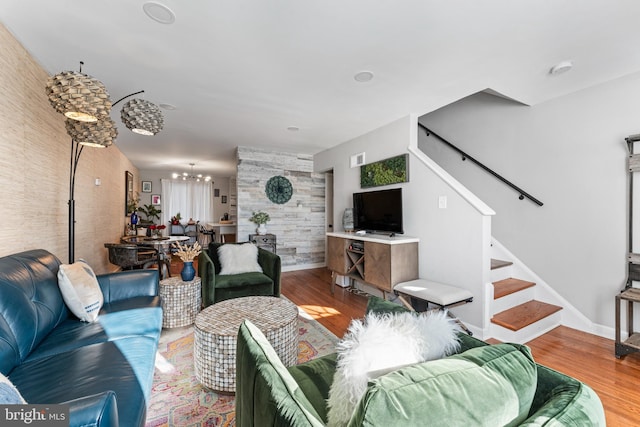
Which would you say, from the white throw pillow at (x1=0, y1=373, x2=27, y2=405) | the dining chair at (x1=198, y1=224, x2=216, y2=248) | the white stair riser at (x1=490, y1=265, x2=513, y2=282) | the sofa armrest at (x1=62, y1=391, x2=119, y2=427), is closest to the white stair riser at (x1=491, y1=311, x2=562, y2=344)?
the white stair riser at (x1=490, y1=265, x2=513, y2=282)

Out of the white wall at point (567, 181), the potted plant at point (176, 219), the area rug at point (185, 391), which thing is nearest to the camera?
the area rug at point (185, 391)

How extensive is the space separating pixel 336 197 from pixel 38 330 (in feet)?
13.3

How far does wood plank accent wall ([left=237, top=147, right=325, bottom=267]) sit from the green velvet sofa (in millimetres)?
4382

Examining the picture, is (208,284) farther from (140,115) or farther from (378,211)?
(378,211)

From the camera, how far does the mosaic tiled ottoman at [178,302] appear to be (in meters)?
2.60

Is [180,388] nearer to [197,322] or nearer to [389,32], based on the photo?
[197,322]

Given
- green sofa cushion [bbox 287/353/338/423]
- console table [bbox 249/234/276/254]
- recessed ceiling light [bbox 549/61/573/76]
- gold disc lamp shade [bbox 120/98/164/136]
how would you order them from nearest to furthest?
green sofa cushion [bbox 287/353/338/423]
gold disc lamp shade [bbox 120/98/164/136]
recessed ceiling light [bbox 549/61/573/76]
console table [bbox 249/234/276/254]

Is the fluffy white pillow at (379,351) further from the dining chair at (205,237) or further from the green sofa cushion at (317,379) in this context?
the dining chair at (205,237)

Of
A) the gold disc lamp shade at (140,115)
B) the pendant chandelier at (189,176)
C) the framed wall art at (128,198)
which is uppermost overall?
the pendant chandelier at (189,176)

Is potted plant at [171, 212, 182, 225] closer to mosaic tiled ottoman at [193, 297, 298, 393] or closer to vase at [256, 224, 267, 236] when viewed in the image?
vase at [256, 224, 267, 236]

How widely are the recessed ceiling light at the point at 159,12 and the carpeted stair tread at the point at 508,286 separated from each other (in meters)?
3.63

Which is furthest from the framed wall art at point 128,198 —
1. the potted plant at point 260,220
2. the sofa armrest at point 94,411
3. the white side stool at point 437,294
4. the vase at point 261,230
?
the sofa armrest at point 94,411

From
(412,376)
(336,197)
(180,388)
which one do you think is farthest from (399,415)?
(336,197)

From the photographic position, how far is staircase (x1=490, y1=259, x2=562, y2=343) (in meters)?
2.53
